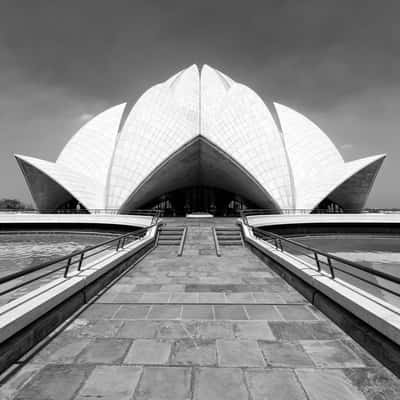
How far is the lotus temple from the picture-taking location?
21484 millimetres

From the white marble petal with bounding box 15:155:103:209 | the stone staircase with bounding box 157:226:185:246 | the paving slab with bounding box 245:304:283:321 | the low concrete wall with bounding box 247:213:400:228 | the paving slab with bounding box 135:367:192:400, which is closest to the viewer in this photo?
the paving slab with bounding box 135:367:192:400

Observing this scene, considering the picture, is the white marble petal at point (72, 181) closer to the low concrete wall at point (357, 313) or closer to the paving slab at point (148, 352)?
the paving slab at point (148, 352)

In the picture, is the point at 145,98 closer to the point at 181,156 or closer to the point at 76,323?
the point at 181,156

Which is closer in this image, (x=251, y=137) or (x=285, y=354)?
(x=285, y=354)

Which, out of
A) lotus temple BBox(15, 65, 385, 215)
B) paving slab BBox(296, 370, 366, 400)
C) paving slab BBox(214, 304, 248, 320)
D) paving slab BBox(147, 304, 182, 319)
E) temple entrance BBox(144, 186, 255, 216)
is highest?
lotus temple BBox(15, 65, 385, 215)

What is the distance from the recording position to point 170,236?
10.4 metres

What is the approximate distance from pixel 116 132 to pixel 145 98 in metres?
6.62

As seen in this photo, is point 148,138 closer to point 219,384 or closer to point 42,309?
point 42,309

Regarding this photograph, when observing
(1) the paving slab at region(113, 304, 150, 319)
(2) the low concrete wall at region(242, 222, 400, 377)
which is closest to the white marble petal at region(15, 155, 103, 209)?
(1) the paving slab at region(113, 304, 150, 319)

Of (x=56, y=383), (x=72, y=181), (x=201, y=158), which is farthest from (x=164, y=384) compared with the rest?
(x=72, y=181)

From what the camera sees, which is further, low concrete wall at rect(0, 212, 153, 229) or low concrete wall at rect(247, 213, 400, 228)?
low concrete wall at rect(0, 212, 153, 229)

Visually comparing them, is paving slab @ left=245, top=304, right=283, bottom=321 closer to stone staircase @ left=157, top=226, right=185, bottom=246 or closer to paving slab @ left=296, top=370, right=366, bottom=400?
paving slab @ left=296, top=370, right=366, bottom=400

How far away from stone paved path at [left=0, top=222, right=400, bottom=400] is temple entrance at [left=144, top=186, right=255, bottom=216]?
28816 millimetres

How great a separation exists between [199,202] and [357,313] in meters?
31.5
